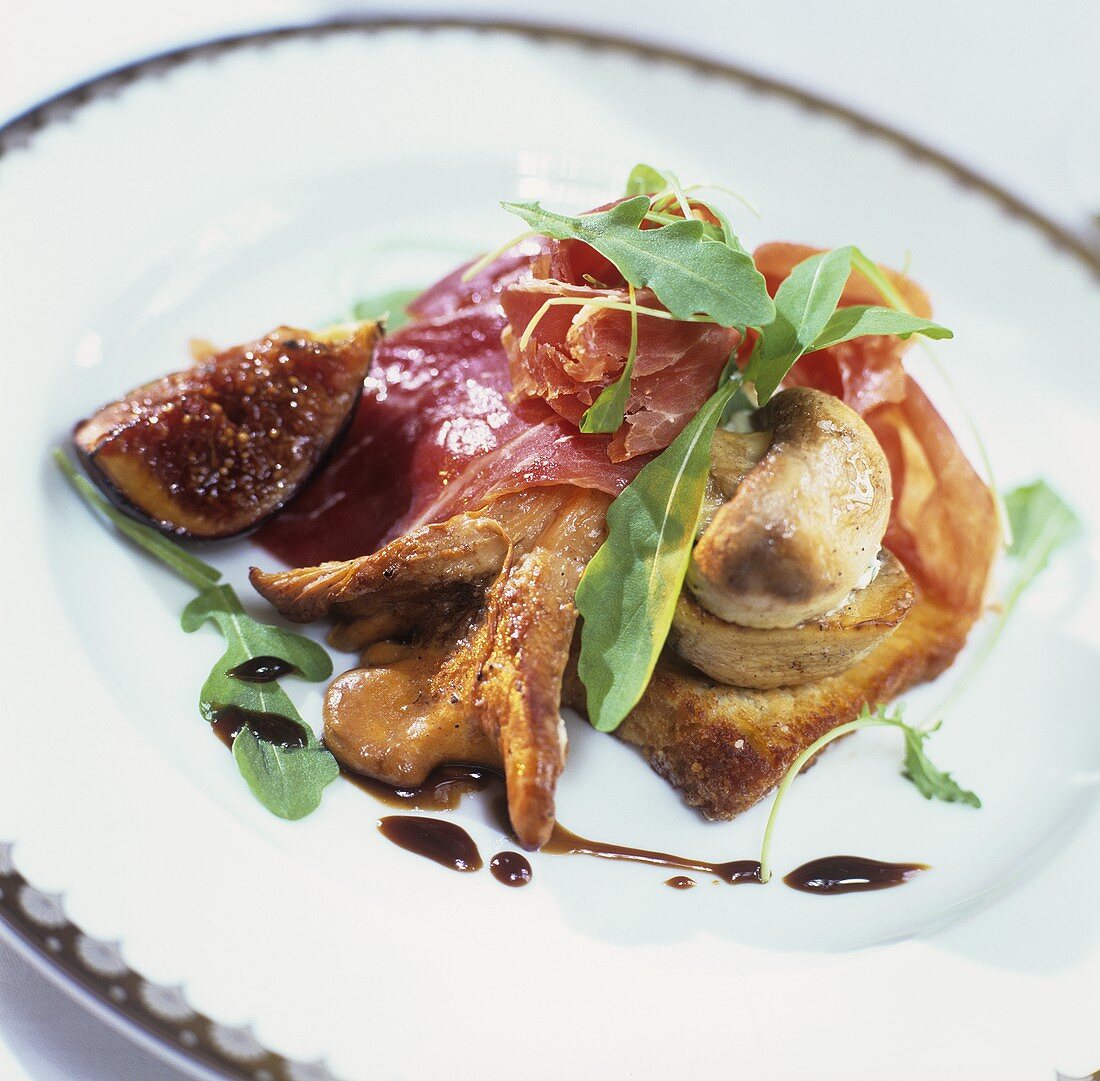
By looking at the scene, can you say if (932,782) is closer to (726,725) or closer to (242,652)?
(726,725)

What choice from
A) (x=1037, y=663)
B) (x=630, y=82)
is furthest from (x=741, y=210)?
(x=1037, y=663)

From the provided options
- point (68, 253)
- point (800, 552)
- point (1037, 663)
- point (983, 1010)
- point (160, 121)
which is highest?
point (160, 121)

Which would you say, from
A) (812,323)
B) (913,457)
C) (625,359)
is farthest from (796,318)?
(913,457)

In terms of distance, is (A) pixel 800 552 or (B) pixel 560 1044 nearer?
(B) pixel 560 1044

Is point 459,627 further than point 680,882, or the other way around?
point 459,627

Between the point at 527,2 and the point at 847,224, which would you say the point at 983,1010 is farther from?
the point at 527,2

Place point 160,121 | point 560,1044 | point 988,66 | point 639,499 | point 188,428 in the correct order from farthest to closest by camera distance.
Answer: point 988,66 < point 160,121 < point 188,428 < point 639,499 < point 560,1044

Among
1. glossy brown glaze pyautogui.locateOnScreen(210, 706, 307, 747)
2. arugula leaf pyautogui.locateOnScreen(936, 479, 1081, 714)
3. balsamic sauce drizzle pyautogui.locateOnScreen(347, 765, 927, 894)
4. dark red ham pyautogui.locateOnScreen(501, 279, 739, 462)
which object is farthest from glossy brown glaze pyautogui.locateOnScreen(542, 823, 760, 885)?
arugula leaf pyautogui.locateOnScreen(936, 479, 1081, 714)
